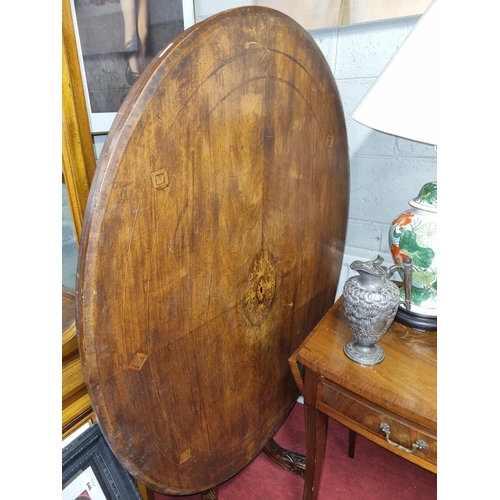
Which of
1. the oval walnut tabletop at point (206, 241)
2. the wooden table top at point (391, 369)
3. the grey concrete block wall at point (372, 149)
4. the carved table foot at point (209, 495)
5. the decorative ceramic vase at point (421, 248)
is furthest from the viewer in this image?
the grey concrete block wall at point (372, 149)

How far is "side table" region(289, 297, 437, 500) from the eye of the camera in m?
0.81

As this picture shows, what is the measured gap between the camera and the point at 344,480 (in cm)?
136

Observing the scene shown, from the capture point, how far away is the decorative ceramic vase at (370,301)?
847mm

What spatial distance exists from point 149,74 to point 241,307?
55 centimetres

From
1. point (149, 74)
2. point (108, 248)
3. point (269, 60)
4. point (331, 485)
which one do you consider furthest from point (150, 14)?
point (331, 485)

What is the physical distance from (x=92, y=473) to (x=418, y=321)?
0.89m

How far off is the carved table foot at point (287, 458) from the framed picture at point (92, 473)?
1.81ft

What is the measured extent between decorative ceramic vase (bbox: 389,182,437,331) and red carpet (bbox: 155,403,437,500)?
68cm

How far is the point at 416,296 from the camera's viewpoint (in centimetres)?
101

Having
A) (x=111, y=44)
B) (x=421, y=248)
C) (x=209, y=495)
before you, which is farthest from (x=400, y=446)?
(x=111, y=44)

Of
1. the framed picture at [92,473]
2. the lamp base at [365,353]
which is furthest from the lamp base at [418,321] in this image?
the framed picture at [92,473]

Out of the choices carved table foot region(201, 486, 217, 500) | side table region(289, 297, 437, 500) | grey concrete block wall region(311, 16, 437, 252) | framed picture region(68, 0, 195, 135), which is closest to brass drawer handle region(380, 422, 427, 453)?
side table region(289, 297, 437, 500)

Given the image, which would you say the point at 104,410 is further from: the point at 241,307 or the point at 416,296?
the point at 416,296

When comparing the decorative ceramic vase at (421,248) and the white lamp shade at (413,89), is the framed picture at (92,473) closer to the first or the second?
the decorative ceramic vase at (421,248)
